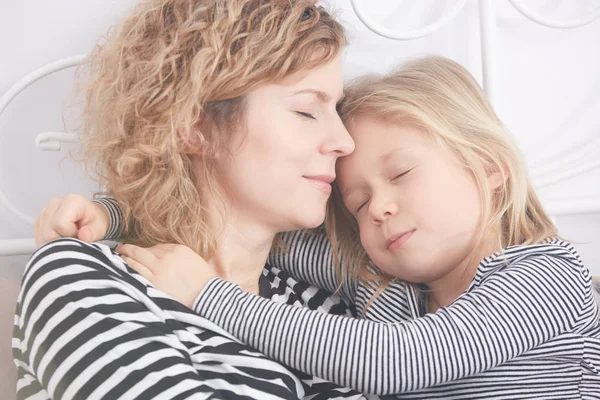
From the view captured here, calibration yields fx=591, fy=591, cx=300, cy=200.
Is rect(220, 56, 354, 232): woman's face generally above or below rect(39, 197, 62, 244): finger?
above

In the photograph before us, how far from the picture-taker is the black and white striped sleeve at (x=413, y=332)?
97cm

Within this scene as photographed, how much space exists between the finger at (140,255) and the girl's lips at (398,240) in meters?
0.48

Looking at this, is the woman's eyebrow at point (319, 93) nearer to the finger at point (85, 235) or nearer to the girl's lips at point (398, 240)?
the girl's lips at point (398, 240)

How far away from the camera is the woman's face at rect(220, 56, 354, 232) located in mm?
1158

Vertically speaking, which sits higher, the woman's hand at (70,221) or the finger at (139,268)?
the woman's hand at (70,221)

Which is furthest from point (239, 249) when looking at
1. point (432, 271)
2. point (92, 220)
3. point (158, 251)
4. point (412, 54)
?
point (412, 54)

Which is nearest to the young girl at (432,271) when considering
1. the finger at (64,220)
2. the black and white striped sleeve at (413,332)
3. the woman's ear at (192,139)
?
the black and white striped sleeve at (413,332)

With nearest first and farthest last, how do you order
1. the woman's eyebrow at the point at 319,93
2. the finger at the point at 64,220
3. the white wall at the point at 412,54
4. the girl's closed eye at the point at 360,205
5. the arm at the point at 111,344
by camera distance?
1. the arm at the point at 111,344
2. the finger at the point at 64,220
3. the woman's eyebrow at the point at 319,93
4. the girl's closed eye at the point at 360,205
5. the white wall at the point at 412,54

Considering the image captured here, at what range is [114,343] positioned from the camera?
2.73 feet

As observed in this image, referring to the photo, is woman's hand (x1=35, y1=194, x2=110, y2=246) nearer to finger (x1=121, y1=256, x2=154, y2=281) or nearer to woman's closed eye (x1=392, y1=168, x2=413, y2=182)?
finger (x1=121, y1=256, x2=154, y2=281)

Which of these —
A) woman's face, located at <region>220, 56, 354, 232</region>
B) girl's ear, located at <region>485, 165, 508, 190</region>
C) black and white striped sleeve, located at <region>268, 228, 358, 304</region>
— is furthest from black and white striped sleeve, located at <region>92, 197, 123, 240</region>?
girl's ear, located at <region>485, 165, 508, 190</region>

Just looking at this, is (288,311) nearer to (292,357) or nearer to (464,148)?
(292,357)

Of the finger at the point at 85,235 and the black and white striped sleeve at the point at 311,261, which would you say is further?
the black and white striped sleeve at the point at 311,261

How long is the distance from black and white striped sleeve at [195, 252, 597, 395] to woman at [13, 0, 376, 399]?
0.05 m
